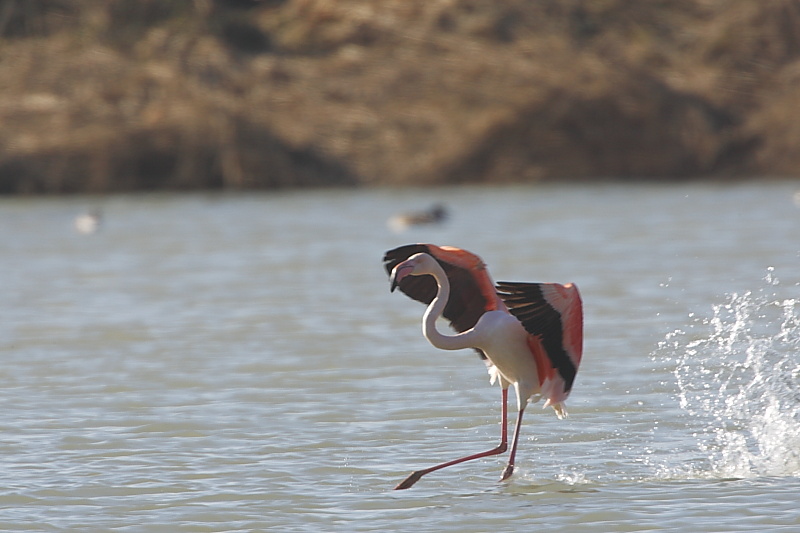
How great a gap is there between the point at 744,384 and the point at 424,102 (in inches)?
894

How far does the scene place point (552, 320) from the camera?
22.2ft

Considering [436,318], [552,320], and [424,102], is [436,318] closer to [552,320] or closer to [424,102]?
[552,320]

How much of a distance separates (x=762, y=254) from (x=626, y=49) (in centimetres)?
1914

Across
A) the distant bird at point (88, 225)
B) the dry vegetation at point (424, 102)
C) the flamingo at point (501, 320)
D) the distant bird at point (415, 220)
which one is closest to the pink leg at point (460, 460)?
the flamingo at point (501, 320)

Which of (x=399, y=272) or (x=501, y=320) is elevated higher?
(x=399, y=272)

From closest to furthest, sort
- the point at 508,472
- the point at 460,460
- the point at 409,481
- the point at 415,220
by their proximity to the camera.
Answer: the point at 409,481, the point at 460,460, the point at 508,472, the point at 415,220

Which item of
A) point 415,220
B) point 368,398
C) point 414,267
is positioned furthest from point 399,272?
point 415,220

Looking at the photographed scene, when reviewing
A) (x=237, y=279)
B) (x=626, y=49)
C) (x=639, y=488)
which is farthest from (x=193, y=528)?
(x=626, y=49)

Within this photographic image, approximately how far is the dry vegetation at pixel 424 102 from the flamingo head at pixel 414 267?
23336mm

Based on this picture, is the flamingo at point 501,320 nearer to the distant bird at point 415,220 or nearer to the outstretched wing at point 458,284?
the outstretched wing at point 458,284

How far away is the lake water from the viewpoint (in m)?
6.48

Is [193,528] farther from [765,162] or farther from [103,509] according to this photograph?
[765,162]

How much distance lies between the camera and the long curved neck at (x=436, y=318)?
6.70 m

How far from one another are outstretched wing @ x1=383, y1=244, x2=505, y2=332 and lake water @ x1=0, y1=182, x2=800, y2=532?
0.77 m
